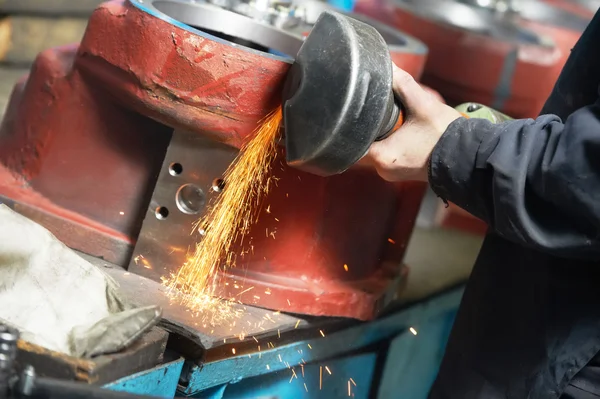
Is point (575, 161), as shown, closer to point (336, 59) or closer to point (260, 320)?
point (336, 59)

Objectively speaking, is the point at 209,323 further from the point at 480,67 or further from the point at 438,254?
the point at 480,67

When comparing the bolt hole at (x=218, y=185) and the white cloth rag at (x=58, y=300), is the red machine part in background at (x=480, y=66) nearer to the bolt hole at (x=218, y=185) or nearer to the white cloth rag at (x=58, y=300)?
the bolt hole at (x=218, y=185)

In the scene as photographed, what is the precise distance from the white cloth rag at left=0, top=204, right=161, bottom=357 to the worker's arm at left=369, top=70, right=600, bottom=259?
468 mm

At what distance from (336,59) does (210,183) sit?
36 cm

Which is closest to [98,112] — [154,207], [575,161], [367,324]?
[154,207]

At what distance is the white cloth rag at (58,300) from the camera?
3.16 ft

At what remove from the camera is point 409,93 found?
1.17m

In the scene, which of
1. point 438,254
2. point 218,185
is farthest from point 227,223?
point 438,254

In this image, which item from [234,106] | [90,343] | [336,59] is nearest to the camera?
[90,343]

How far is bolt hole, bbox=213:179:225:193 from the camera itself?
130cm

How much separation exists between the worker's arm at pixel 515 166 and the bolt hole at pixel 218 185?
0.27 m

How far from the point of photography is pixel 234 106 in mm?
1241

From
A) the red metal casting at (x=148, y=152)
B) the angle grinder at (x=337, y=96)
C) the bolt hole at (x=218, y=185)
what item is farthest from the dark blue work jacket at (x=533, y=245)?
the bolt hole at (x=218, y=185)

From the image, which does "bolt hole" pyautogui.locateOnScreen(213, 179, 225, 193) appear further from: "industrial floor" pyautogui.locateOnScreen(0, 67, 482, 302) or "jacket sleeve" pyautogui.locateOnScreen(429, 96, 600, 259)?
Answer: "industrial floor" pyautogui.locateOnScreen(0, 67, 482, 302)
